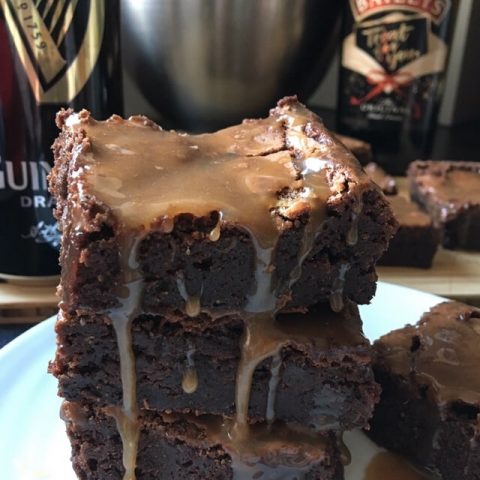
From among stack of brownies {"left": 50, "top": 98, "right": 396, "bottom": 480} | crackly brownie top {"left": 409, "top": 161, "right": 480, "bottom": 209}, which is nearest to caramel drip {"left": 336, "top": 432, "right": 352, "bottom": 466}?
stack of brownies {"left": 50, "top": 98, "right": 396, "bottom": 480}

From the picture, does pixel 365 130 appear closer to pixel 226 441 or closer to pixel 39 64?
pixel 39 64

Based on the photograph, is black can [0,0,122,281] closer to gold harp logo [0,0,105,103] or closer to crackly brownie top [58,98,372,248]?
gold harp logo [0,0,105,103]

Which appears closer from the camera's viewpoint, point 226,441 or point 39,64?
point 226,441

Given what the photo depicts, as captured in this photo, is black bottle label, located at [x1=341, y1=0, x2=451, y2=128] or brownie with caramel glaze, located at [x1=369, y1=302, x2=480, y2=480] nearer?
brownie with caramel glaze, located at [x1=369, y1=302, x2=480, y2=480]

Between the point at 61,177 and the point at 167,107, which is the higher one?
the point at 61,177

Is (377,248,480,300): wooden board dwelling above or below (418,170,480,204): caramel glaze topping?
below

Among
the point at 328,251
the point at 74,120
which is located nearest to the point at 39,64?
the point at 74,120

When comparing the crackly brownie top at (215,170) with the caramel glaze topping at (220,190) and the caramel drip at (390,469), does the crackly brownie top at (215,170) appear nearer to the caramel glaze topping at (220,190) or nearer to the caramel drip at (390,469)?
the caramel glaze topping at (220,190)

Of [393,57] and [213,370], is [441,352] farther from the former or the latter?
[393,57]

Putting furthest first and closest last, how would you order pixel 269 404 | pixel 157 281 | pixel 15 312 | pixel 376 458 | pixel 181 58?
pixel 181 58 < pixel 15 312 < pixel 376 458 < pixel 269 404 < pixel 157 281
